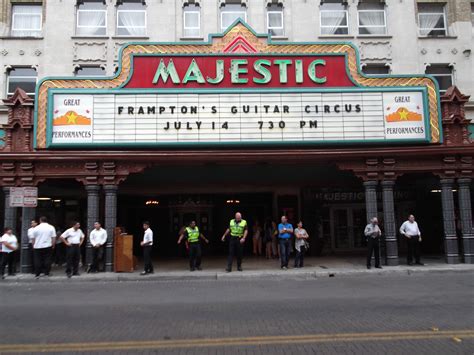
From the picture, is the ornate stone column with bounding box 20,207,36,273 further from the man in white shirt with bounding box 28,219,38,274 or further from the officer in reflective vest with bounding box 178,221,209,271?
the officer in reflective vest with bounding box 178,221,209,271

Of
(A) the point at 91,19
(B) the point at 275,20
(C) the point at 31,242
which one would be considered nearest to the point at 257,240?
(C) the point at 31,242

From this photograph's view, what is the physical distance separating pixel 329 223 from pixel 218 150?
8132 millimetres

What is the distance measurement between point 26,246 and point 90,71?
941 centimetres

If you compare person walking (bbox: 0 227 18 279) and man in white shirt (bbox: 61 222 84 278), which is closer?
person walking (bbox: 0 227 18 279)

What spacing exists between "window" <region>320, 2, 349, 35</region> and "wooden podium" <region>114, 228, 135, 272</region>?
13.7m

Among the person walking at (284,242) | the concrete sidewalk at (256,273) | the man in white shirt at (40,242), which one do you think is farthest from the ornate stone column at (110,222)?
the person walking at (284,242)

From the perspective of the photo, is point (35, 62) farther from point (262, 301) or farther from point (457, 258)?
point (457, 258)

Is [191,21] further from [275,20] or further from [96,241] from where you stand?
[96,241]

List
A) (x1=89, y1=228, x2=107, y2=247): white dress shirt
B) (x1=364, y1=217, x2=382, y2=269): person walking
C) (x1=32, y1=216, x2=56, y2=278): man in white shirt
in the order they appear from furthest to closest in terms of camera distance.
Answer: (x1=364, y1=217, x2=382, y2=269): person walking → (x1=89, y1=228, x2=107, y2=247): white dress shirt → (x1=32, y1=216, x2=56, y2=278): man in white shirt

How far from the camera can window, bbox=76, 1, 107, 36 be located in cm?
2006

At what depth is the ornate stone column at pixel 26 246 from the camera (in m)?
14.0

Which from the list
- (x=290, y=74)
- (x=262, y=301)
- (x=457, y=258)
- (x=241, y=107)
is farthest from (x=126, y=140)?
(x=457, y=258)

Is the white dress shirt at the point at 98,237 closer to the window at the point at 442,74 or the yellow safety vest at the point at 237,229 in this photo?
the yellow safety vest at the point at 237,229

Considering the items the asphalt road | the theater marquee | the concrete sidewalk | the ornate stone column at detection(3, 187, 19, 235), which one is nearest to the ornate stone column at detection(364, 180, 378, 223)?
the theater marquee
